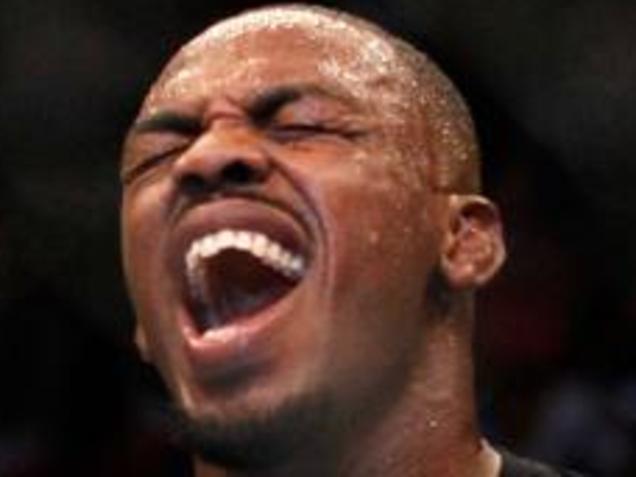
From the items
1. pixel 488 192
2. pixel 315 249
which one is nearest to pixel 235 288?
pixel 315 249

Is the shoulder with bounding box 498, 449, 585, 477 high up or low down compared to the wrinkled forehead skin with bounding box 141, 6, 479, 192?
down

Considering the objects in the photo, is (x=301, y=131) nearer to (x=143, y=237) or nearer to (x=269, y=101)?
(x=269, y=101)

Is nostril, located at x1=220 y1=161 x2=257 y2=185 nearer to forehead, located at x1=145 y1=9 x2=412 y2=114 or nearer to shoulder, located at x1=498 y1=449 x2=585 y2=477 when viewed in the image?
forehead, located at x1=145 y1=9 x2=412 y2=114

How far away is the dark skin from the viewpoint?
167 centimetres

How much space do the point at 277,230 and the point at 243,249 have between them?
3 cm

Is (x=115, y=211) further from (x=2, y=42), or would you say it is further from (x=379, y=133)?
(x=379, y=133)

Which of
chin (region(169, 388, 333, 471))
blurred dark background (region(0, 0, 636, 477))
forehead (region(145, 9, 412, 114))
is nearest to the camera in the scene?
chin (region(169, 388, 333, 471))

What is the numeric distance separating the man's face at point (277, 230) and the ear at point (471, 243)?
1.0 inches

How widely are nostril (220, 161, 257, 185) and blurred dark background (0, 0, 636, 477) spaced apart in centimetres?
71

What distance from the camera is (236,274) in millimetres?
1776

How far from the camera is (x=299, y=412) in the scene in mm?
1647

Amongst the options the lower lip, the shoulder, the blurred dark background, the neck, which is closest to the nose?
the lower lip

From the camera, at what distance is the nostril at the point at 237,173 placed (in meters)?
1.67

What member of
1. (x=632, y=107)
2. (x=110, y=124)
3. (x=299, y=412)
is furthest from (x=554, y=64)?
(x=299, y=412)
